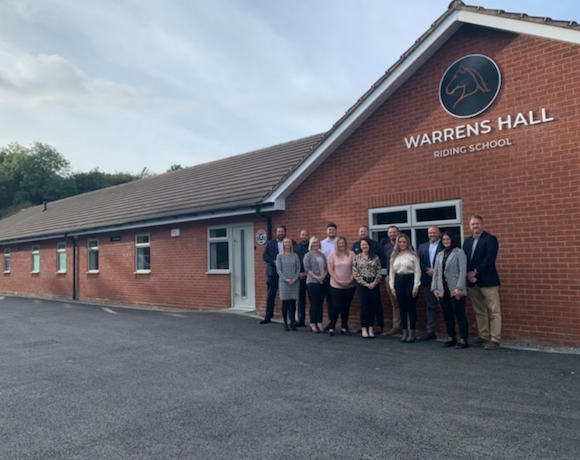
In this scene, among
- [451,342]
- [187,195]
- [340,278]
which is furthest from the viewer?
[187,195]

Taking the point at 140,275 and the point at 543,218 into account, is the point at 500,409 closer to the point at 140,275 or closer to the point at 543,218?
the point at 543,218

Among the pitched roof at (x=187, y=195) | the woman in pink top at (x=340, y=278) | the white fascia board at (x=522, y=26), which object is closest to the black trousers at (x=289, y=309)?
the woman in pink top at (x=340, y=278)

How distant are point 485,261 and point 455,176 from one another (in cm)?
180

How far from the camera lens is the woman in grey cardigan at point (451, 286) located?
6992 mm

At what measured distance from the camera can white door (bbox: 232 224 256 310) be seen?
1194 cm

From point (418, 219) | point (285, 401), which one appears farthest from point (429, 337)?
point (285, 401)

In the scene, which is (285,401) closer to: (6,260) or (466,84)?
(466,84)

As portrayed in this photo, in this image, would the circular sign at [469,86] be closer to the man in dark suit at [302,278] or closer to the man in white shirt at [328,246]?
the man in white shirt at [328,246]

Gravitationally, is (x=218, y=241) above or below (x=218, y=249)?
above

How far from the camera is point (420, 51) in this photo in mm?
8219

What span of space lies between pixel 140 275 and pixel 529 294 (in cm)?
1193

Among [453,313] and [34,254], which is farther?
[34,254]

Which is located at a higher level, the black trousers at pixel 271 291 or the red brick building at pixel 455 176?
the red brick building at pixel 455 176

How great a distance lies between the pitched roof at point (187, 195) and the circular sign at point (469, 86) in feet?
9.26
